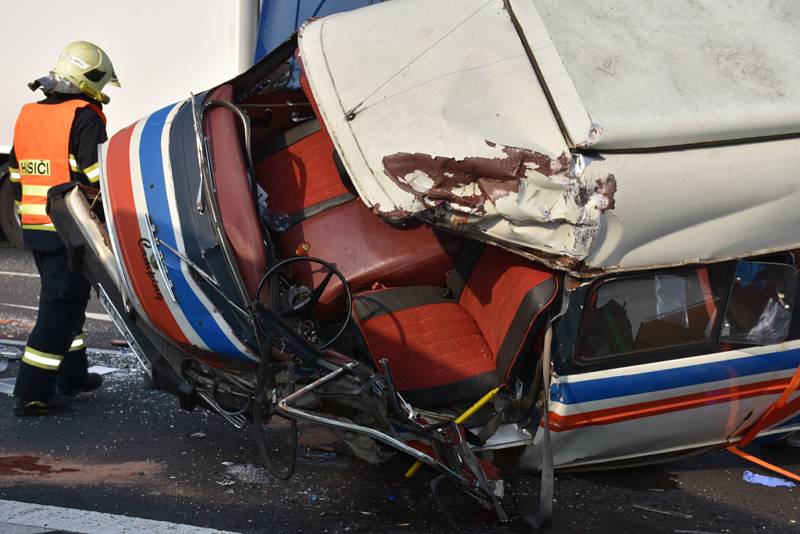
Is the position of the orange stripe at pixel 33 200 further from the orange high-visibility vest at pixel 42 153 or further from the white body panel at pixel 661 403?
the white body panel at pixel 661 403

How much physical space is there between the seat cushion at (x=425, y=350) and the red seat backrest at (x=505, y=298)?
0.08 meters

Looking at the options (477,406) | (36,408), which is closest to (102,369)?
(36,408)

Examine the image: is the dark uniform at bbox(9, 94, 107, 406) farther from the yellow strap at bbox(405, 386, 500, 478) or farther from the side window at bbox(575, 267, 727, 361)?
the side window at bbox(575, 267, 727, 361)

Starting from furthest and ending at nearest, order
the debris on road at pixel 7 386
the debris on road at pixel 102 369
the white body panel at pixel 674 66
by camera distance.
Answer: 1. the debris on road at pixel 102 369
2. the debris on road at pixel 7 386
3. the white body panel at pixel 674 66

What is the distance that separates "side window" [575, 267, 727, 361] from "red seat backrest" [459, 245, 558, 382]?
0.19 m

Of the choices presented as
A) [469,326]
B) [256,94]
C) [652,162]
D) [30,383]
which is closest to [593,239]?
[652,162]

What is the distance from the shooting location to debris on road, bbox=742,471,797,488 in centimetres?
475

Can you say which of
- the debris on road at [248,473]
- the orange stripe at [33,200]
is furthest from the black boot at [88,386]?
the debris on road at [248,473]

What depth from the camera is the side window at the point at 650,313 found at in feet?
12.8

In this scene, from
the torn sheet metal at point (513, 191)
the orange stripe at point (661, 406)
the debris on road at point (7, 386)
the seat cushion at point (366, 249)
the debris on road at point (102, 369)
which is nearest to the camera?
the torn sheet metal at point (513, 191)

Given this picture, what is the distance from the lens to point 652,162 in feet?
11.9

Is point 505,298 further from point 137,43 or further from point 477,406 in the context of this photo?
point 137,43

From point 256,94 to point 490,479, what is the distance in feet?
6.93

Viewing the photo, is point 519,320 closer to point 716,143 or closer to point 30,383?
point 716,143
